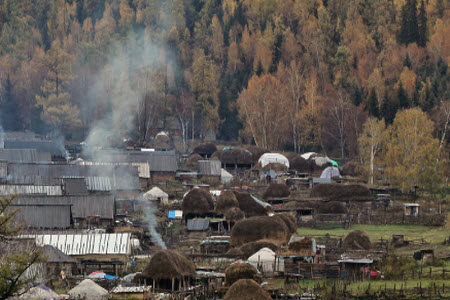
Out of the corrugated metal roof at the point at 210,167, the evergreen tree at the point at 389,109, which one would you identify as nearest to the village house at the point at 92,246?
the corrugated metal roof at the point at 210,167

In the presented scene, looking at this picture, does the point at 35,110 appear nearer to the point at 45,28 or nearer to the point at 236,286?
the point at 45,28

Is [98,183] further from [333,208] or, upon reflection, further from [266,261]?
[266,261]

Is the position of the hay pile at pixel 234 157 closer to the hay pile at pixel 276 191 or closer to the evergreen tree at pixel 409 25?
the hay pile at pixel 276 191

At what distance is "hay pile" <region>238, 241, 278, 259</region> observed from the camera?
4616cm

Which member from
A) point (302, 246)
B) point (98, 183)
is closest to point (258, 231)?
point (302, 246)

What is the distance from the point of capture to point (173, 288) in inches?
1515

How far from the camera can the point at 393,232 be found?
55.7 meters

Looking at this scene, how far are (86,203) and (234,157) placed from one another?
33.7m

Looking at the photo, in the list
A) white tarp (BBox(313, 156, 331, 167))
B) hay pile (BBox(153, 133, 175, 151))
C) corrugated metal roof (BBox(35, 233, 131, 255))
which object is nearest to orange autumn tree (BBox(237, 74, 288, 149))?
hay pile (BBox(153, 133, 175, 151))

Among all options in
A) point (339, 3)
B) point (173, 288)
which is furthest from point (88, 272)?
point (339, 3)

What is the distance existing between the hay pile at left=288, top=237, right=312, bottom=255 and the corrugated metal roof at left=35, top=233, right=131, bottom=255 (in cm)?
769

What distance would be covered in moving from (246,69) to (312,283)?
274 feet

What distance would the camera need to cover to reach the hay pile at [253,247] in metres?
46.2

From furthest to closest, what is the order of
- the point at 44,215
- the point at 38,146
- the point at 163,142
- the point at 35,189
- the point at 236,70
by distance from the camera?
the point at 236,70 < the point at 163,142 < the point at 38,146 < the point at 35,189 < the point at 44,215
